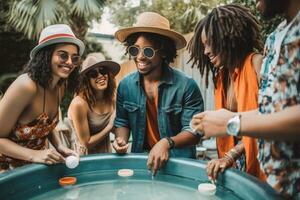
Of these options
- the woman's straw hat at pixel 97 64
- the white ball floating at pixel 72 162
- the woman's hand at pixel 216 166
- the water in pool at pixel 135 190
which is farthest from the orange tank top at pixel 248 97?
the woman's straw hat at pixel 97 64

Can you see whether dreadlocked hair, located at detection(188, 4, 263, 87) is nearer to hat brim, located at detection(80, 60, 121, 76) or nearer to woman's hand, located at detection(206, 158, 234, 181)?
woman's hand, located at detection(206, 158, 234, 181)

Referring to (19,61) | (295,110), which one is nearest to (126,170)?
(295,110)

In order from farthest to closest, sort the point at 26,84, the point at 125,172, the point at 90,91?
the point at 90,91 < the point at 125,172 < the point at 26,84

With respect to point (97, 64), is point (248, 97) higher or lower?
lower

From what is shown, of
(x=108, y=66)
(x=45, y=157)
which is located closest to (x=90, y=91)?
(x=108, y=66)

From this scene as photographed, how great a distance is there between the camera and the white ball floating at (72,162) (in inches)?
96.7

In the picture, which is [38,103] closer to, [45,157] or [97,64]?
[45,157]

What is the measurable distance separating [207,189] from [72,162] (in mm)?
953

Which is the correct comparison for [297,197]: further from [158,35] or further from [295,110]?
[158,35]

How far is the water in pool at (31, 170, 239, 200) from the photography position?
7.28ft

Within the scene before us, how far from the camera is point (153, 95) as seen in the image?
2971 millimetres

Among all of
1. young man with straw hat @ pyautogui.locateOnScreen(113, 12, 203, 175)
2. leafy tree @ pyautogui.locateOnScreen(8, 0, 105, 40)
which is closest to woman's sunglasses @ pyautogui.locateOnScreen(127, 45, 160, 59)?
young man with straw hat @ pyautogui.locateOnScreen(113, 12, 203, 175)

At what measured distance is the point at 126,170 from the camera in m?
2.57

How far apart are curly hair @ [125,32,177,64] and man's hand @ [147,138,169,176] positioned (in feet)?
→ 2.83
